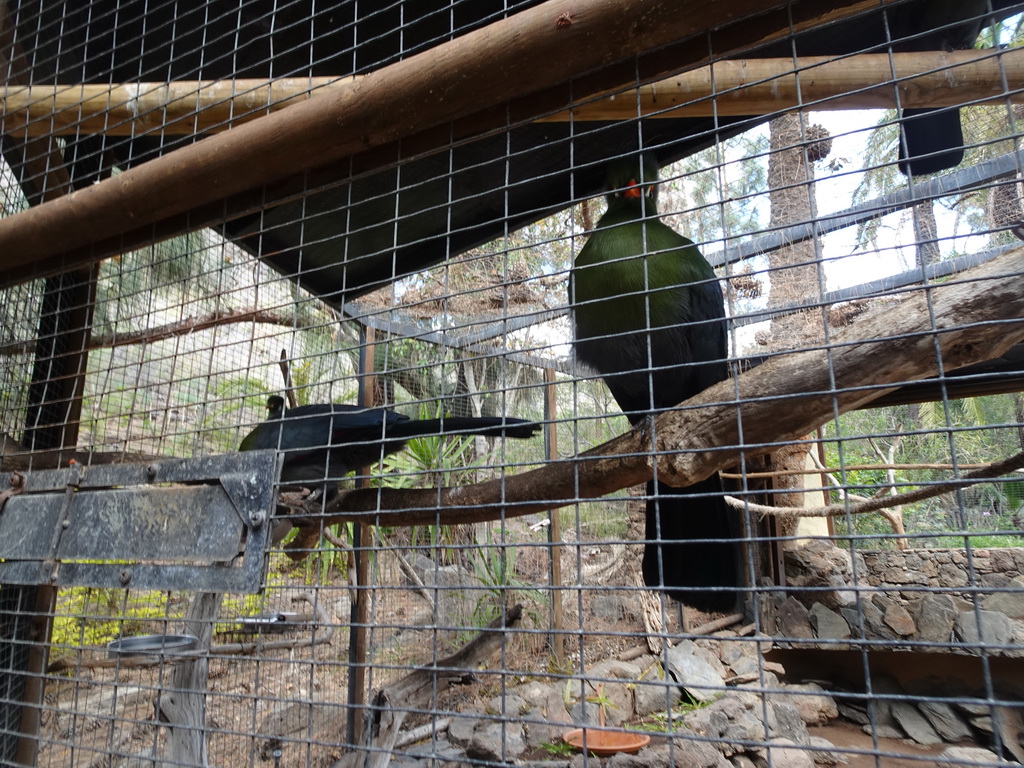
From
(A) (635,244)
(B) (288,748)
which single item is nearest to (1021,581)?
(A) (635,244)

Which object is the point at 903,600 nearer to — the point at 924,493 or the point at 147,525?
the point at 924,493

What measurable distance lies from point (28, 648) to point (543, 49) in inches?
107

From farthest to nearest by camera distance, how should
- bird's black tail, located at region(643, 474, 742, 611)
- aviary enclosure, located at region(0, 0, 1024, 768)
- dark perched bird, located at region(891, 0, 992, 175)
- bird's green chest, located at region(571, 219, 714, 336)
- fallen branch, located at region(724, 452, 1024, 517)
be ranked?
1. bird's green chest, located at region(571, 219, 714, 336)
2. bird's black tail, located at region(643, 474, 742, 611)
3. dark perched bird, located at region(891, 0, 992, 175)
4. aviary enclosure, located at region(0, 0, 1024, 768)
5. fallen branch, located at region(724, 452, 1024, 517)

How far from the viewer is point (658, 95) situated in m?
1.49

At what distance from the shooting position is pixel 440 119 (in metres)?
1.31

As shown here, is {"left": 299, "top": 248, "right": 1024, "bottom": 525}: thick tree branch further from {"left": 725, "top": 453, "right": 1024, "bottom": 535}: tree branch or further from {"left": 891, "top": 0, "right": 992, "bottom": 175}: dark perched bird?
{"left": 891, "top": 0, "right": 992, "bottom": 175}: dark perched bird

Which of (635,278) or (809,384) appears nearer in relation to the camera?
(809,384)

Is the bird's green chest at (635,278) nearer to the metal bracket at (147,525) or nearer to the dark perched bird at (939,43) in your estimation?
the dark perched bird at (939,43)

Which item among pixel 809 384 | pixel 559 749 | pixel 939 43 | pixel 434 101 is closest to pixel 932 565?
pixel 559 749

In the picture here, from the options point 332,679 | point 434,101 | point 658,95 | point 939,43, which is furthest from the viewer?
point 332,679

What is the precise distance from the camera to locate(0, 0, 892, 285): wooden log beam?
3.56 ft

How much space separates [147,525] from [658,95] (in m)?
1.52

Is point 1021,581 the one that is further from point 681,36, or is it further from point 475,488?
point 681,36

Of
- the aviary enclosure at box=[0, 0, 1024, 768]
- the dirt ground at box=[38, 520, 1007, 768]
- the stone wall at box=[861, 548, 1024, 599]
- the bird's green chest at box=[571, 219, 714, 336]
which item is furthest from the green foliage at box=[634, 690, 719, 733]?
the bird's green chest at box=[571, 219, 714, 336]
